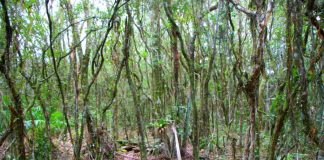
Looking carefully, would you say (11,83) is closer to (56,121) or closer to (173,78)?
(56,121)

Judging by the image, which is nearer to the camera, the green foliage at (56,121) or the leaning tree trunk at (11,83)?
the leaning tree trunk at (11,83)

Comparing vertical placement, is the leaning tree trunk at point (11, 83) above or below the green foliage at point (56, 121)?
above

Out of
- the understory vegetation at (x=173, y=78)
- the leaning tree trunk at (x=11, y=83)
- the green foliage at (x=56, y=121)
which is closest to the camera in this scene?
the understory vegetation at (x=173, y=78)

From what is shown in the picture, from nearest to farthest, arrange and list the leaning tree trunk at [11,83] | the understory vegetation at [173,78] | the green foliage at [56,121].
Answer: the understory vegetation at [173,78] → the leaning tree trunk at [11,83] → the green foliage at [56,121]

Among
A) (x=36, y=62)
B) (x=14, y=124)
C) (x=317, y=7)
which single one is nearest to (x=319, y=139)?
(x=317, y=7)

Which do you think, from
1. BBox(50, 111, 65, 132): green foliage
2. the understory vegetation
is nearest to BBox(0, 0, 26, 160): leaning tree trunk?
the understory vegetation

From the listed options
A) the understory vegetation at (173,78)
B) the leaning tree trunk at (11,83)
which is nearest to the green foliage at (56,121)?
the understory vegetation at (173,78)

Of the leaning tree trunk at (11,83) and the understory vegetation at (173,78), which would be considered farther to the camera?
the leaning tree trunk at (11,83)

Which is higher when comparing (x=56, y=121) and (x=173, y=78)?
(x=173, y=78)

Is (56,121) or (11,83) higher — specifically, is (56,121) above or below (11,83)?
below

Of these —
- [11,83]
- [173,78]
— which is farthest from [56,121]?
[11,83]

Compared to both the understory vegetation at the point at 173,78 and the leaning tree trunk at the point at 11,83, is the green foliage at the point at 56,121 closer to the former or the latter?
the understory vegetation at the point at 173,78

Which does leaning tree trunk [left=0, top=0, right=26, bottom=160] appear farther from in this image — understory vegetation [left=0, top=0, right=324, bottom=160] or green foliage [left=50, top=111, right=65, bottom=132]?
green foliage [left=50, top=111, right=65, bottom=132]

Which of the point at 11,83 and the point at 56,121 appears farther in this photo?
the point at 56,121
